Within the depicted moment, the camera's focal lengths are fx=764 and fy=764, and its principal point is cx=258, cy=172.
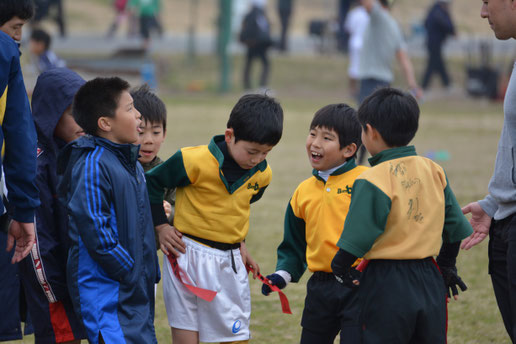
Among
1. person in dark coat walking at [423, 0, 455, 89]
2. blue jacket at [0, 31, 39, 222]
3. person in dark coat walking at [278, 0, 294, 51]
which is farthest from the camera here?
person in dark coat walking at [278, 0, 294, 51]

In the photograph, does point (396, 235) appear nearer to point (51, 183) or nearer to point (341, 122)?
point (341, 122)

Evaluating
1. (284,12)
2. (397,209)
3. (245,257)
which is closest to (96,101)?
(245,257)

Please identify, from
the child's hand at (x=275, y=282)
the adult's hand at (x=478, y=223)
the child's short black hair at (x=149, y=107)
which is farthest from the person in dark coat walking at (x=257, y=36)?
the child's hand at (x=275, y=282)

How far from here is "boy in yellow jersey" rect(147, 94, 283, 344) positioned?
3.39 m

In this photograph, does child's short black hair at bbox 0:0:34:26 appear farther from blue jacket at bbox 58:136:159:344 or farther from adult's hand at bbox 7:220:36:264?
adult's hand at bbox 7:220:36:264

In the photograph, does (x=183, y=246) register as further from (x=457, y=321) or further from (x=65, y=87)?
(x=457, y=321)

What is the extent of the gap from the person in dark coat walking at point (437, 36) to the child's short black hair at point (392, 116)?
1579 centimetres

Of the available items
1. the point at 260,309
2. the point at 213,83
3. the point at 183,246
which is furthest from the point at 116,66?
the point at 183,246

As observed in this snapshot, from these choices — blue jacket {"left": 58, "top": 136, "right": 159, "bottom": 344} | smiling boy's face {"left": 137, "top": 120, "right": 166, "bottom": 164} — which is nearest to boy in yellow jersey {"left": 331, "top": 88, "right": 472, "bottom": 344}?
blue jacket {"left": 58, "top": 136, "right": 159, "bottom": 344}

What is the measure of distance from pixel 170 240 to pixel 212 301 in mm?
334

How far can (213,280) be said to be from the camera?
3.41m

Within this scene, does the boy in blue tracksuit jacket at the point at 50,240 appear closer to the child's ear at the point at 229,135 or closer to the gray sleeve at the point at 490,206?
the child's ear at the point at 229,135

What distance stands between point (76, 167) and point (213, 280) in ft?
2.74

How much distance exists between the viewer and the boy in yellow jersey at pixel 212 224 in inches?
133
